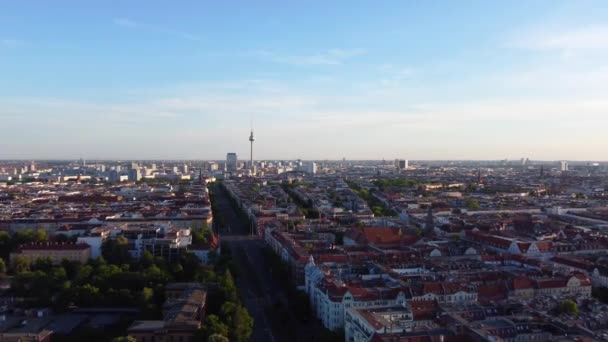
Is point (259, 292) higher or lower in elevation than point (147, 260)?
lower

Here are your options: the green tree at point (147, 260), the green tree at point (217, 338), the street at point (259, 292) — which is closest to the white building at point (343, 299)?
the street at point (259, 292)

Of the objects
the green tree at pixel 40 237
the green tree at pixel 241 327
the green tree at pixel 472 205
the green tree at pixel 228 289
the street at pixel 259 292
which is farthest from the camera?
the green tree at pixel 472 205

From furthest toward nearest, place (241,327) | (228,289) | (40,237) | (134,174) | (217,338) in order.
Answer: (134,174)
(40,237)
(228,289)
(241,327)
(217,338)

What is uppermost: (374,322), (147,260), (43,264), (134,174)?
(134,174)

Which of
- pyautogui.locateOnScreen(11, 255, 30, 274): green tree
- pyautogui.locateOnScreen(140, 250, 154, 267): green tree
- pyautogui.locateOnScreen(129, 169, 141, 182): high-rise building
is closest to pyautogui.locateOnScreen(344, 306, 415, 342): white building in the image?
pyautogui.locateOnScreen(140, 250, 154, 267): green tree

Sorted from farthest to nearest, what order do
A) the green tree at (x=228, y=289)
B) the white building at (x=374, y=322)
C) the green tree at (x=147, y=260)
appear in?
the green tree at (x=147, y=260), the green tree at (x=228, y=289), the white building at (x=374, y=322)

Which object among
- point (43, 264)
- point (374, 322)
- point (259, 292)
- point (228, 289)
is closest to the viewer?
point (374, 322)

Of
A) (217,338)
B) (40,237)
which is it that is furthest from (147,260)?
(217,338)

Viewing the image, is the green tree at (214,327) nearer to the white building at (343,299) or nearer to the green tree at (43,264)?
the white building at (343,299)

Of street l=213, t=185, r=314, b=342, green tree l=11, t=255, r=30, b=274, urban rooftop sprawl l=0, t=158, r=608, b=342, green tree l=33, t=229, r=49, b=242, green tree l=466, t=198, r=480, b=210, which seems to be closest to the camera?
urban rooftop sprawl l=0, t=158, r=608, b=342

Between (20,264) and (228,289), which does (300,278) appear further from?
(20,264)

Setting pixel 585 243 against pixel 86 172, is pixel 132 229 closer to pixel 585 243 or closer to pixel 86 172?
pixel 585 243

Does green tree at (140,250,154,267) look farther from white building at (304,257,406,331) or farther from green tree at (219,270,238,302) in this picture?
white building at (304,257,406,331)
